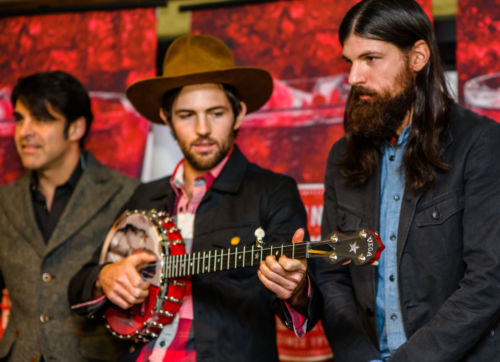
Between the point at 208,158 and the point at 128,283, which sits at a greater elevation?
the point at 208,158

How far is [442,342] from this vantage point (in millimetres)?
2041

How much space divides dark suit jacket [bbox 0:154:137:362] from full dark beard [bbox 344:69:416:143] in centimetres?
160

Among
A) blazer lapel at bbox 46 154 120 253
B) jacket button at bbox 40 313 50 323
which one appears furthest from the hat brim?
jacket button at bbox 40 313 50 323

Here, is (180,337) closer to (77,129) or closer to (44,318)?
(44,318)

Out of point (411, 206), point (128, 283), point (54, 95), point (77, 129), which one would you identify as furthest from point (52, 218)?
point (411, 206)

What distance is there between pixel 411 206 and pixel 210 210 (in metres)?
0.95

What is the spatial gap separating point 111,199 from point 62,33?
1.33m

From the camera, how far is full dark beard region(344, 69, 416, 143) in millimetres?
2414

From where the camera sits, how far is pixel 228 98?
3.00 metres

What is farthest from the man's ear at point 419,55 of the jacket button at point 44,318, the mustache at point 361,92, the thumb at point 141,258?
the jacket button at point 44,318

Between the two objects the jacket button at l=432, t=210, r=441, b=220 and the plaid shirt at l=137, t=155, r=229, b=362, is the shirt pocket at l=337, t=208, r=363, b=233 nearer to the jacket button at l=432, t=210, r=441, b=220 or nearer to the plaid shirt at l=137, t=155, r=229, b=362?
the jacket button at l=432, t=210, r=441, b=220

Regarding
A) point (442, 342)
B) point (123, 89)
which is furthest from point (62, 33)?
point (442, 342)

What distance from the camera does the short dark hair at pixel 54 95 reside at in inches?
140

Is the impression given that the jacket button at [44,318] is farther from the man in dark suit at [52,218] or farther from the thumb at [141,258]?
the thumb at [141,258]
